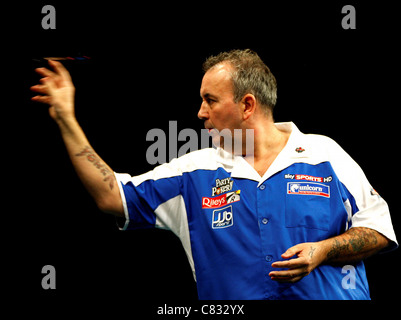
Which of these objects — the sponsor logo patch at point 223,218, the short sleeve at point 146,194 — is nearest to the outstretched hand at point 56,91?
the short sleeve at point 146,194

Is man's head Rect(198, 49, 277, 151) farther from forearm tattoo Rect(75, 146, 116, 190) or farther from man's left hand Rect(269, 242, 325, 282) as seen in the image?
man's left hand Rect(269, 242, 325, 282)

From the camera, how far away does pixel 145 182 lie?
2.38 m

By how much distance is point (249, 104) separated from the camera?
8.45 ft

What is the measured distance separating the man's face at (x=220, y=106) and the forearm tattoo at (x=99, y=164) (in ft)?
1.96

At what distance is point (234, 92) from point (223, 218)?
66 centimetres

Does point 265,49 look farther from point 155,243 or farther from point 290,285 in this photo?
point 290,285

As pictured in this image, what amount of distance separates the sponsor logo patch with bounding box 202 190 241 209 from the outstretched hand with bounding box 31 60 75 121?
76 centimetres

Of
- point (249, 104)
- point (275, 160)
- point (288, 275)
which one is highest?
point (249, 104)

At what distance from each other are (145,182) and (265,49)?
155 cm

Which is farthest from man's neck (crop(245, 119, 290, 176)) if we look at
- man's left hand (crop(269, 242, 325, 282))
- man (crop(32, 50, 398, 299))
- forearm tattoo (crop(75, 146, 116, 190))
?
forearm tattoo (crop(75, 146, 116, 190))

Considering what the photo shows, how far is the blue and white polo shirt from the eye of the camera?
2.21 m

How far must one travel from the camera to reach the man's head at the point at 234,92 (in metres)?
2.51

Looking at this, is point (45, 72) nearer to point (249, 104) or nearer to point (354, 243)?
point (249, 104)

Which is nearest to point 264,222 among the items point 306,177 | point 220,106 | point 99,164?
point 306,177
